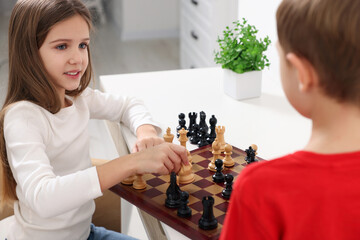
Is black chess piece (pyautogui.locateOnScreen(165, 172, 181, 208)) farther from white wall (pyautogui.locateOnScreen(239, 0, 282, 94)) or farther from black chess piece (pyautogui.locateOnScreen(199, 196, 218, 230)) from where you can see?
white wall (pyautogui.locateOnScreen(239, 0, 282, 94))

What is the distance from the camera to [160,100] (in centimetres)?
191

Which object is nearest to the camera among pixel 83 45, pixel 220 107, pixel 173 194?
pixel 173 194

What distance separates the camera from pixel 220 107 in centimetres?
182

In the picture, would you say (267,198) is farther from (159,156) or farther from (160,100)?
(160,100)

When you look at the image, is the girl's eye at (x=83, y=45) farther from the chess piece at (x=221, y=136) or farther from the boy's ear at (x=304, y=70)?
the boy's ear at (x=304, y=70)

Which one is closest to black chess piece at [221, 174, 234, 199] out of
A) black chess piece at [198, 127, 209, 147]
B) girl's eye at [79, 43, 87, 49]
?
black chess piece at [198, 127, 209, 147]

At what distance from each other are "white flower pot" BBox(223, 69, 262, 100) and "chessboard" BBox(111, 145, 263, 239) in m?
0.46

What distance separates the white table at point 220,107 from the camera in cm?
157

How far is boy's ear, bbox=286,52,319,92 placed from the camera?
669 mm

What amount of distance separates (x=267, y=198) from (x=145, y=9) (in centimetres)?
511

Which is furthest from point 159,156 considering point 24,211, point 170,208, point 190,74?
point 190,74

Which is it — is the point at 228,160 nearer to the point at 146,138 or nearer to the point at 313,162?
the point at 146,138

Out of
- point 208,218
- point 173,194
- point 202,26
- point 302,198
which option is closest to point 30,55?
point 173,194

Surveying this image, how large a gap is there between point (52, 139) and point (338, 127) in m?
0.84
